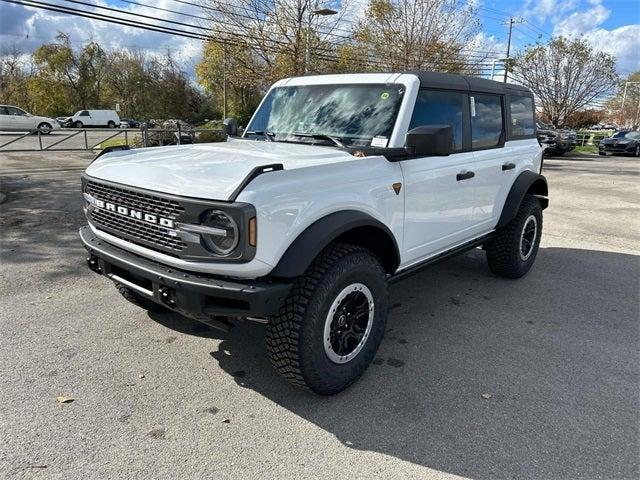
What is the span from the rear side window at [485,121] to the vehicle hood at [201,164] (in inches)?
60.3

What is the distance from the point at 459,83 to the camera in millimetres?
4098

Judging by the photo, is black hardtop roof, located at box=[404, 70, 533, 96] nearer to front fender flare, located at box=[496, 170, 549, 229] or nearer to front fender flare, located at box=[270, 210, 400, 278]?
front fender flare, located at box=[496, 170, 549, 229]

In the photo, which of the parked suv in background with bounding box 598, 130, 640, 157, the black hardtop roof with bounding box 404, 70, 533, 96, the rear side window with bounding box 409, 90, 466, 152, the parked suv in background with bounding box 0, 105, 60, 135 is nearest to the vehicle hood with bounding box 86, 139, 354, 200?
the rear side window with bounding box 409, 90, 466, 152

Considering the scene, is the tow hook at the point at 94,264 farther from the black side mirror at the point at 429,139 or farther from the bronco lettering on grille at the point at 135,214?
the black side mirror at the point at 429,139

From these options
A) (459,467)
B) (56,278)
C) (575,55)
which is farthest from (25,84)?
(459,467)

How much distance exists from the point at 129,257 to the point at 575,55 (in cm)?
3764

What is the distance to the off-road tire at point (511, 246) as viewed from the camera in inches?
196

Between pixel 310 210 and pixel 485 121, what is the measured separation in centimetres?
249

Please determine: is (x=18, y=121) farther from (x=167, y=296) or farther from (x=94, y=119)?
(x=167, y=296)

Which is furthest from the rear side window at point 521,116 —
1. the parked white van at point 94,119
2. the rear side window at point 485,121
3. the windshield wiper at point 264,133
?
the parked white van at point 94,119

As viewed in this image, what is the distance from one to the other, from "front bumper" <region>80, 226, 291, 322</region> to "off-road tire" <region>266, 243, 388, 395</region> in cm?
17

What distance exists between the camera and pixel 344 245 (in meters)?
2.96

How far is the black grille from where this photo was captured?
8.75 feet

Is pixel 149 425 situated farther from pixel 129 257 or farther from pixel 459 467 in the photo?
pixel 459 467
